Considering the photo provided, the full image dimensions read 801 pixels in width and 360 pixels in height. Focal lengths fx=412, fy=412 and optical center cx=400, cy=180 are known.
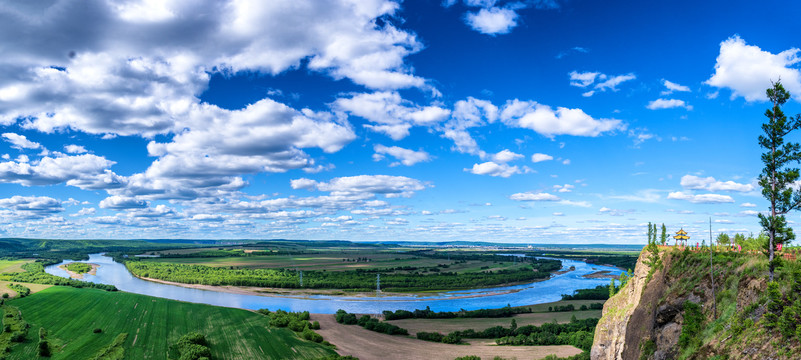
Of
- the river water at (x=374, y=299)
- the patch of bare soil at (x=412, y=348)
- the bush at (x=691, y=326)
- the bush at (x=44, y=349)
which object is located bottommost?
the river water at (x=374, y=299)

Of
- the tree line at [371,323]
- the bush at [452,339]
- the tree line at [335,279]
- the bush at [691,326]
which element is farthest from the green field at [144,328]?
the bush at [691,326]

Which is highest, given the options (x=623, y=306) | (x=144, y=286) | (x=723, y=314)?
(x=723, y=314)

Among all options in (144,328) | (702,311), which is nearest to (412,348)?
(144,328)

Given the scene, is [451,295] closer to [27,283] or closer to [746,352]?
[746,352]

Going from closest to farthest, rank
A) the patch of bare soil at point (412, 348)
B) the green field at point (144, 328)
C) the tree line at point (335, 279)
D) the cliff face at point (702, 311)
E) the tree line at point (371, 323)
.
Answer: the cliff face at point (702, 311) < the green field at point (144, 328) < the patch of bare soil at point (412, 348) < the tree line at point (371, 323) < the tree line at point (335, 279)

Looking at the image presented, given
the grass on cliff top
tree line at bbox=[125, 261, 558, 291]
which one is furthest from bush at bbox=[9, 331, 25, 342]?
the grass on cliff top

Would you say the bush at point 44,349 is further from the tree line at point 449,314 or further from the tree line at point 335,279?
the tree line at point 335,279

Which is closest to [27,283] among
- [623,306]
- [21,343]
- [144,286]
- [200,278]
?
[144,286]
